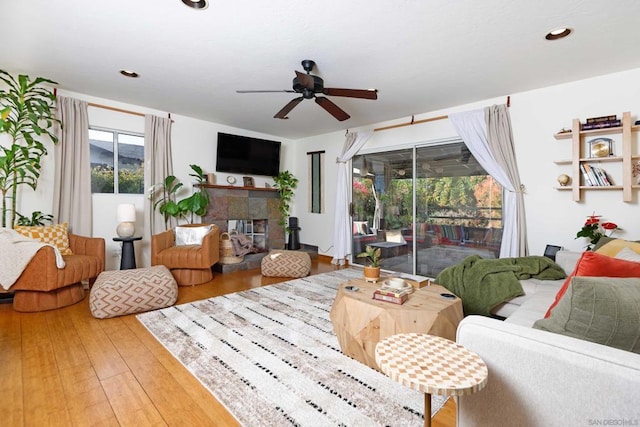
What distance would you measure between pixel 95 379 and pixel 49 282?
5.15ft

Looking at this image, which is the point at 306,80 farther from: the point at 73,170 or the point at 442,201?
the point at 73,170

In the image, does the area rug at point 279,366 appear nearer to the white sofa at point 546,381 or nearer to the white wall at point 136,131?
the white sofa at point 546,381

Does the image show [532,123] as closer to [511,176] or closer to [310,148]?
[511,176]

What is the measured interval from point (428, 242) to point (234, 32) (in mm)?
3599

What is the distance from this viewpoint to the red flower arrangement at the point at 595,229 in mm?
2805

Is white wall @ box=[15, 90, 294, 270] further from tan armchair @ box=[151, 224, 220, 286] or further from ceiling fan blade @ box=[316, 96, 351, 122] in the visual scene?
ceiling fan blade @ box=[316, 96, 351, 122]

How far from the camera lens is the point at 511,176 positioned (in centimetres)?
353

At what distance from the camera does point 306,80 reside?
2553 millimetres

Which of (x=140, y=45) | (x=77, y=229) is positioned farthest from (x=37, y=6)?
(x=77, y=229)

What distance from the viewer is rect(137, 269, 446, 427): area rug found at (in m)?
1.48

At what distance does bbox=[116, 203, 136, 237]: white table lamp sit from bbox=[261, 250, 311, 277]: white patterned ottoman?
1778 mm

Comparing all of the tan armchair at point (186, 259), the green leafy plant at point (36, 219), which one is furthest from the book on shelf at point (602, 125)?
the green leafy plant at point (36, 219)

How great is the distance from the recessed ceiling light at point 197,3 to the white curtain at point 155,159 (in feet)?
8.95

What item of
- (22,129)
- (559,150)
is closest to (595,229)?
(559,150)
